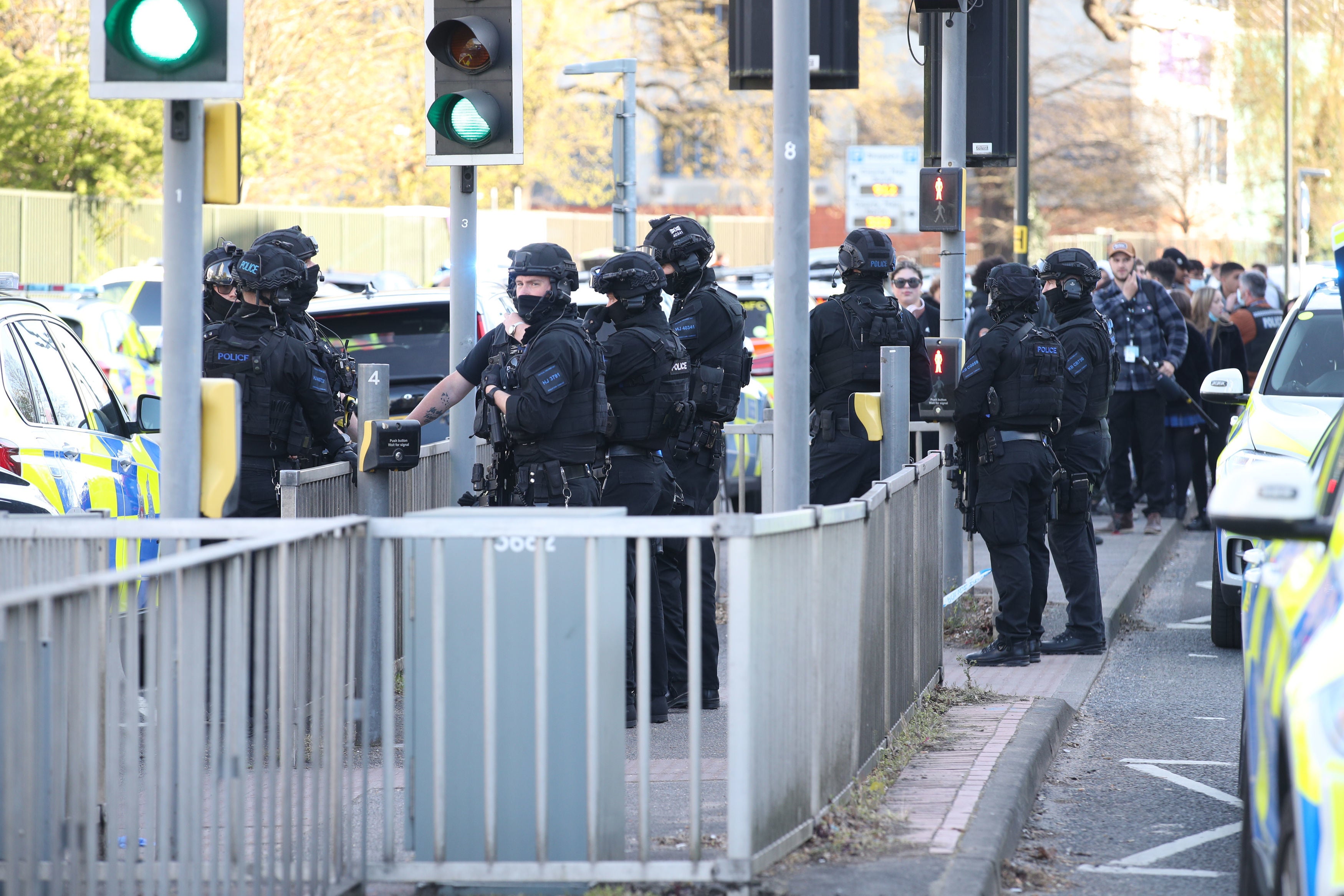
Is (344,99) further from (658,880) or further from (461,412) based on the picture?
(658,880)

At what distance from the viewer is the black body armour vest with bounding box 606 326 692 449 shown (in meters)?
7.01

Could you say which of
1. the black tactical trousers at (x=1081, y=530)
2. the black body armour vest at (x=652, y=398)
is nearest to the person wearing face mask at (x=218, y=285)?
the black body armour vest at (x=652, y=398)

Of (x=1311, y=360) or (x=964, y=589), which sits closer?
(x=964, y=589)

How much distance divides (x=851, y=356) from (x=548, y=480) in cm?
230

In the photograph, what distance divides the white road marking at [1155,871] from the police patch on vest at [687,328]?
9.74 ft

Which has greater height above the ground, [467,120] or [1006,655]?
[467,120]

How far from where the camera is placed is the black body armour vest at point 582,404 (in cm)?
677

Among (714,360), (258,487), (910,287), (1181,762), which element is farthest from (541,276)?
(910,287)

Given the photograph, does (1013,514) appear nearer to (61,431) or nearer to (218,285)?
(218,285)

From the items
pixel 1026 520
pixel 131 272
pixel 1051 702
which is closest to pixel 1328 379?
pixel 1026 520

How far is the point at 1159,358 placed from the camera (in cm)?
1352

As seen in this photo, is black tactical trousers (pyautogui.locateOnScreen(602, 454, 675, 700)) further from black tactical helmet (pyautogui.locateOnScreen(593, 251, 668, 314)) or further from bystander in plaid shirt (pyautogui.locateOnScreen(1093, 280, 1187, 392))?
bystander in plaid shirt (pyautogui.locateOnScreen(1093, 280, 1187, 392))

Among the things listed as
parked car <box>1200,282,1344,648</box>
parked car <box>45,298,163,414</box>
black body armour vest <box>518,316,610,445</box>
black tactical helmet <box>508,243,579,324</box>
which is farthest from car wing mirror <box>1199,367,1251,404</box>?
parked car <box>45,298,163,414</box>

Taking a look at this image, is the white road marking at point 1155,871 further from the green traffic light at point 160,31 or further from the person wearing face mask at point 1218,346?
the person wearing face mask at point 1218,346
